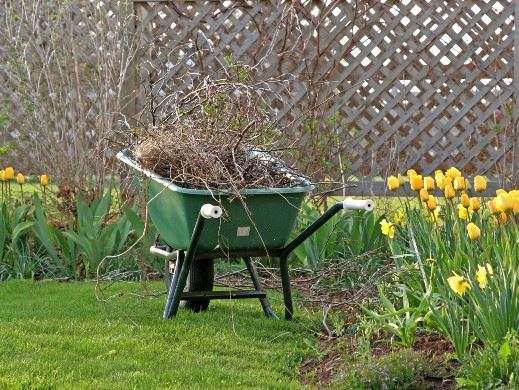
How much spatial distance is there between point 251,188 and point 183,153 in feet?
1.02

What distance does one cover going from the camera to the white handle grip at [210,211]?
378 cm

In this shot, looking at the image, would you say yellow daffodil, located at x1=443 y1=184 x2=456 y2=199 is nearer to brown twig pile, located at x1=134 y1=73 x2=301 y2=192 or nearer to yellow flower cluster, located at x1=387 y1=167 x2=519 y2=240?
yellow flower cluster, located at x1=387 y1=167 x2=519 y2=240

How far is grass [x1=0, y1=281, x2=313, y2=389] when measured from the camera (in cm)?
347

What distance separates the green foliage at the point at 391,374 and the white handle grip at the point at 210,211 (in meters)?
0.78

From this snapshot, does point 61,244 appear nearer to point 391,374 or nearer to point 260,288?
point 260,288

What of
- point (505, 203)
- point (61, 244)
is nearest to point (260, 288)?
point (505, 203)

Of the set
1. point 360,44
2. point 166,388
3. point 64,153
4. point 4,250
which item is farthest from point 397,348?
point 360,44

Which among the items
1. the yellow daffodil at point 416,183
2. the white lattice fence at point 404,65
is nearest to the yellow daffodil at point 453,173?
the yellow daffodil at point 416,183

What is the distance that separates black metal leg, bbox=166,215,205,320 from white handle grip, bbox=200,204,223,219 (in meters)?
0.14

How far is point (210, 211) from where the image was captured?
379 cm

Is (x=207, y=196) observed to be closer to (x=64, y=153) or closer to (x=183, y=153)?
(x=183, y=153)

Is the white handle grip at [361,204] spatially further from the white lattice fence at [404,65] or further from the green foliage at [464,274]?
the white lattice fence at [404,65]

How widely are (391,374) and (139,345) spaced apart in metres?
1.07

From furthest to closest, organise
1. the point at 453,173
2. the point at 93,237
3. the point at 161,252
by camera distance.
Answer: the point at 93,237 → the point at 161,252 → the point at 453,173
